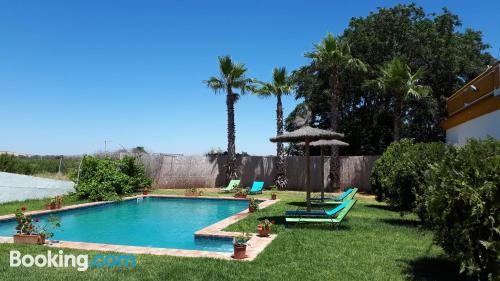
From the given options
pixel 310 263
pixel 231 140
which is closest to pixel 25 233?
pixel 310 263

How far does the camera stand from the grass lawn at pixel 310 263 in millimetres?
6113

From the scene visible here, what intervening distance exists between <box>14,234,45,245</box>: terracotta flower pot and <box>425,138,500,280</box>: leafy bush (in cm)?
753

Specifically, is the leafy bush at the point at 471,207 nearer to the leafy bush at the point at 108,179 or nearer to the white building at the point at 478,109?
the white building at the point at 478,109

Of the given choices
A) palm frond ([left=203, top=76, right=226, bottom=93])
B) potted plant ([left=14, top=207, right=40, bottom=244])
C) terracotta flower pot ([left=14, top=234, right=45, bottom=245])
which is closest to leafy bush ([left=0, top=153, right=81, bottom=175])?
palm frond ([left=203, top=76, right=226, bottom=93])

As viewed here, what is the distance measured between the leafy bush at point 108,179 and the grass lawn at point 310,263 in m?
9.88

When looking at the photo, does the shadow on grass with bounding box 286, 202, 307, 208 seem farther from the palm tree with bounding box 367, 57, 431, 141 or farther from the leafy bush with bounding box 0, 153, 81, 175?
the leafy bush with bounding box 0, 153, 81, 175

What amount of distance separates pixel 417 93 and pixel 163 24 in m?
Answer: 12.8

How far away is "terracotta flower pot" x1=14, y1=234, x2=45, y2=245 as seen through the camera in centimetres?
839

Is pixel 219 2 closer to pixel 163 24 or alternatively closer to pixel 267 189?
pixel 163 24

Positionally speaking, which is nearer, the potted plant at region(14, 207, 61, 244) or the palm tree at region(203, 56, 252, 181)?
the potted plant at region(14, 207, 61, 244)

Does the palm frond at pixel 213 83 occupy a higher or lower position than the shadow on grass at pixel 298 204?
higher

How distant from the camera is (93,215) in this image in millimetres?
14594

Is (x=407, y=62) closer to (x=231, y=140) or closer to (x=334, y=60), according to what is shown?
(x=334, y=60)

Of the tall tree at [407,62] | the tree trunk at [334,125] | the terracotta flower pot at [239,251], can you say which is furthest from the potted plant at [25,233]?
the tall tree at [407,62]
